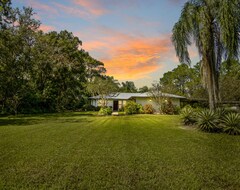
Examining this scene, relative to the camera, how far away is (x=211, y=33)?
454 inches

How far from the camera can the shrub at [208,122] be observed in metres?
10.7

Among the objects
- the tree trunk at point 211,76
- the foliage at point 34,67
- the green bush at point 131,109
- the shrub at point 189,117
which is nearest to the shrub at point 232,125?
the tree trunk at point 211,76

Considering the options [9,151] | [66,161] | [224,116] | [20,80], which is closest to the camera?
[66,161]

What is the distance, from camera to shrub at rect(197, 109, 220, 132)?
10664 mm

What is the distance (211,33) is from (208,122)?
16.6 ft

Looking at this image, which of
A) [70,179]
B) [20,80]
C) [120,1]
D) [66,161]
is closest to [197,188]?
[70,179]

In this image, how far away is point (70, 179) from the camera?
4.23 meters

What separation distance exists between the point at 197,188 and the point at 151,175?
0.99 meters

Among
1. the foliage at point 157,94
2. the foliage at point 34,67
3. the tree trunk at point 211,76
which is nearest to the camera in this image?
the tree trunk at point 211,76

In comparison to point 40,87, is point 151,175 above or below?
below

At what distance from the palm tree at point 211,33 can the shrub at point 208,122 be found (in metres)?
1.13

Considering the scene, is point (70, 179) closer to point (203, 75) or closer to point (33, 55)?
point (203, 75)

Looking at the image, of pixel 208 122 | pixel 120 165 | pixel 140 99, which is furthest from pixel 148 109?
pixel 120 165

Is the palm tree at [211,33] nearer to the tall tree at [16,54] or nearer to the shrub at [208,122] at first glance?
the shrub at [208,122]
